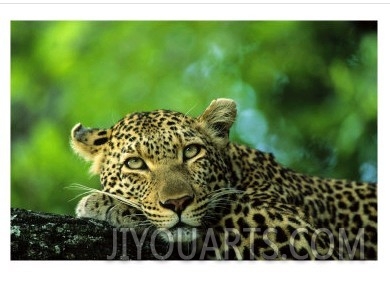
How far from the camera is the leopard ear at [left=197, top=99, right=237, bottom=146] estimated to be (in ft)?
17.3

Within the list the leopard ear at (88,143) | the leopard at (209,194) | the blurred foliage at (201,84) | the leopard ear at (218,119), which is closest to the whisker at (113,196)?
the leopard at (209,194)

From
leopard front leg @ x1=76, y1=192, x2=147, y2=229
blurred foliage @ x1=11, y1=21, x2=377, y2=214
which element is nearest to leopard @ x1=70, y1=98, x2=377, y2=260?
leopard front leg @ x1=76, y1=192, x2=147, y2=229

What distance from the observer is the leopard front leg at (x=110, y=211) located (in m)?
4.79

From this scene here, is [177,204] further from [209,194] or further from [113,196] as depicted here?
[113,196]

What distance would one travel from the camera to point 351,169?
6.00 m

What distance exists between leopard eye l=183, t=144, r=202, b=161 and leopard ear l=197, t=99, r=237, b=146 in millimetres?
219

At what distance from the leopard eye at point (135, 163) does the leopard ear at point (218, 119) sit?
0.56 metres

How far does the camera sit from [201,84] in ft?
19.0

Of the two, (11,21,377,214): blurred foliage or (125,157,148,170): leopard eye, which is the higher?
(11,21,377,214): blurred foliage

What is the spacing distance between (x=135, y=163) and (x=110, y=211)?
1.33 ft

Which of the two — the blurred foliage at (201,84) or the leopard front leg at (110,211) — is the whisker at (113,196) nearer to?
the leopard front leg at (110,211)

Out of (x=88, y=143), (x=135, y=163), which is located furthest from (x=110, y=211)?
(x=88, y=143)

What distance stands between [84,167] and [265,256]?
5.06ft

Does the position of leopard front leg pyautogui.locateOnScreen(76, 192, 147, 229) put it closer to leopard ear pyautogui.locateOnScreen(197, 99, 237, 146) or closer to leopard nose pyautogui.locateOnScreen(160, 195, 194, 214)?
leopard nose pyautogui.locateOnScreen(160, 195, 194, 214)
